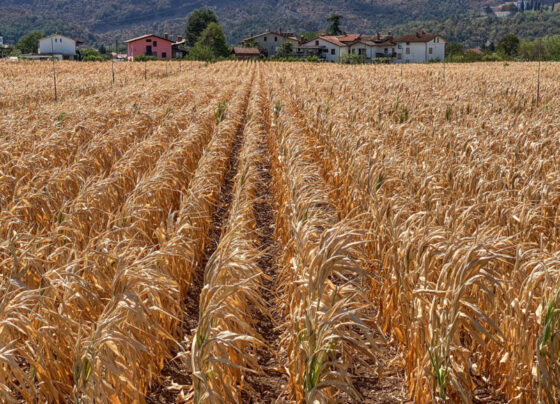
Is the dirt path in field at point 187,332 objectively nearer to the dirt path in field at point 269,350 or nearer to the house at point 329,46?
the dirt path in field at point 269,350

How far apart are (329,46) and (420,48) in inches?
664

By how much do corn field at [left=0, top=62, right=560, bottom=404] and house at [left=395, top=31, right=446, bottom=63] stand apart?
9076 centimetres

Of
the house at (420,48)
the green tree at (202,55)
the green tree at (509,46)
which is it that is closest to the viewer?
the green tree at (202,55)

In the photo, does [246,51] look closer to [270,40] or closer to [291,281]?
[270,40]

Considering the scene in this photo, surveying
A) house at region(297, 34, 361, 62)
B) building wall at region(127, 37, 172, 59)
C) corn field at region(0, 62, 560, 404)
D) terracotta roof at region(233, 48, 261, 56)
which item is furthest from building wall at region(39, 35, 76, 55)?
corn field at region(0, 62, 560, 404)

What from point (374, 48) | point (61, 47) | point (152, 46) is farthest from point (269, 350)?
point (152, 46)

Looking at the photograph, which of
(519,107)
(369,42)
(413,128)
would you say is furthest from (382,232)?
(369,42)

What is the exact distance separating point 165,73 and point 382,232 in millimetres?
40594

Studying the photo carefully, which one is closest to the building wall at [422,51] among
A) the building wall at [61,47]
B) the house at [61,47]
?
the house at [61,47]

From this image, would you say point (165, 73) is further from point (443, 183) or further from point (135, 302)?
point (135, 302)

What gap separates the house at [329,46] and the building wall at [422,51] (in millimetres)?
8789

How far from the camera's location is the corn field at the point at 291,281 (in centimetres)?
427

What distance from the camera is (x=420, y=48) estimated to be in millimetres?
98562

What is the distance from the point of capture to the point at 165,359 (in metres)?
5.36
